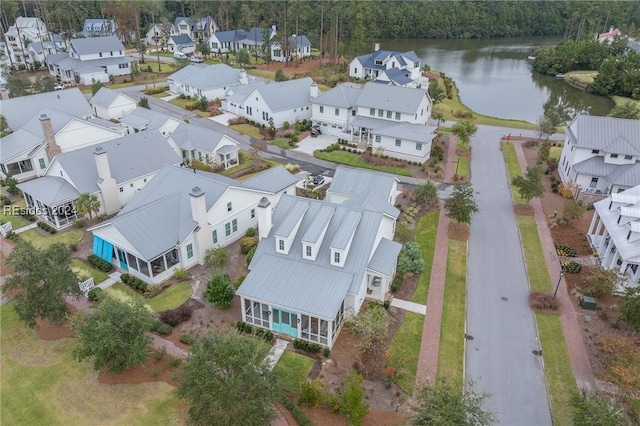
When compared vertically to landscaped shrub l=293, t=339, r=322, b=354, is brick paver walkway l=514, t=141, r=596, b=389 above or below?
below

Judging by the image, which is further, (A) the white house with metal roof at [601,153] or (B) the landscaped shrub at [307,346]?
(A) the white house with metal roof at [601,153]

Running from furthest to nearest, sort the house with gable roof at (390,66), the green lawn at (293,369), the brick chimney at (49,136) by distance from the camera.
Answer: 1. the house with gable roof at (390,66)
2. the brick chimney at (49,136)
3. the green lawn at (293,369)

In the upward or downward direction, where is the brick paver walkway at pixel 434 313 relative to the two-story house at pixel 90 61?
downward

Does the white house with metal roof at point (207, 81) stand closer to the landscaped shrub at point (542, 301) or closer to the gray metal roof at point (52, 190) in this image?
the gray metal roof at point (52, 190)

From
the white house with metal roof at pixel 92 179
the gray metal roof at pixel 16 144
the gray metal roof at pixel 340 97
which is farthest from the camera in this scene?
the gray metal roof at pixel 340 97

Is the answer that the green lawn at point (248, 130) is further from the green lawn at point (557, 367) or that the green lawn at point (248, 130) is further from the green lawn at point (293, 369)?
the green lawn at point (557, 367)

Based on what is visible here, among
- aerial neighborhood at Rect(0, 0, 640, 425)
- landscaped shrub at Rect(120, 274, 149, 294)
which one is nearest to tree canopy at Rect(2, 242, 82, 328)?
aerial neighborhood at Rect(0, 0, 640, 425)

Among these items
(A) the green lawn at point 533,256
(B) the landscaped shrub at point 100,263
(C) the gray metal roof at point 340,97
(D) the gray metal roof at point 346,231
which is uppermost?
(C) the gray metal roof at point 340,97

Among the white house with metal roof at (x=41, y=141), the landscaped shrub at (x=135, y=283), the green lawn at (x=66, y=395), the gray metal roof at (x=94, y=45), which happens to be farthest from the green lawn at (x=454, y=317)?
the gray metal roof at (x=94, y=45)

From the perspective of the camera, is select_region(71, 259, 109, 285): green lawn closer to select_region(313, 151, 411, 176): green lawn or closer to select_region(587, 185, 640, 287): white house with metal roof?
select_region(313, 151, 411, 176): green lawn
